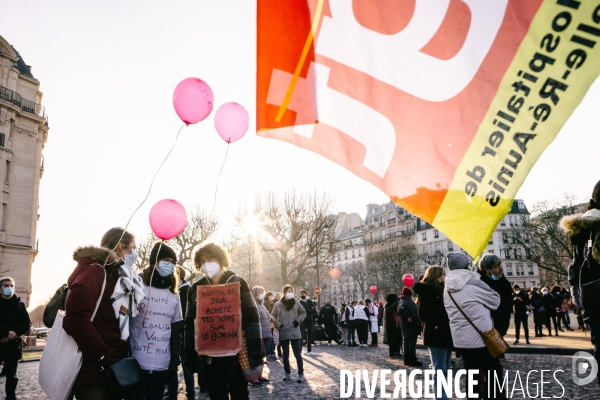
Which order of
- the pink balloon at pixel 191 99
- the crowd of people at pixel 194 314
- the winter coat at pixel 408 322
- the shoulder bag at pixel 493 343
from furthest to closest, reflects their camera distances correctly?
the winter coat at pixel 408 322 < the pink balloon at pixel 191 99 < the shoulder bag at pixel 493 343 < the crowd of people at pixel 194 314

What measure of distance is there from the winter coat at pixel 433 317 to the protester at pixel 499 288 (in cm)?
64

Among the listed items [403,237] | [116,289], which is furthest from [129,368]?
[403,237]

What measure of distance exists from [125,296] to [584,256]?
12.3 feet

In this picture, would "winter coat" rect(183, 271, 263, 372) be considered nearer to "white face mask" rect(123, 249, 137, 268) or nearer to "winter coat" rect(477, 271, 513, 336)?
"white face mask" rect(123, 249, 137, 268)

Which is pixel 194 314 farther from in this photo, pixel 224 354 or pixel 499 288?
pixel 499 288

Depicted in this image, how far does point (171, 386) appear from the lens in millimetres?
6570

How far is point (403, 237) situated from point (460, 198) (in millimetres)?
84056

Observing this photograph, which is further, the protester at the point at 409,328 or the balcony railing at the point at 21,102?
the balcony railing at the point at 21,102

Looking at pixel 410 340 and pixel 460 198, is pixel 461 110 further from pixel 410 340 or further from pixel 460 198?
pixel 410 340

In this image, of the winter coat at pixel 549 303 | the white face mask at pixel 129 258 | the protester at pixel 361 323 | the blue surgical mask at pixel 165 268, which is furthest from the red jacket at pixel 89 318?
the winter coat at pixel 549 303

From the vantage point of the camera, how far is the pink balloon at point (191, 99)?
18.0ft

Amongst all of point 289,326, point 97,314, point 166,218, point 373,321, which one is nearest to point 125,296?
point 97,314

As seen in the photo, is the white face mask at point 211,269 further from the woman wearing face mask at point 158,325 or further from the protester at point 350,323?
the protester at point 350,323

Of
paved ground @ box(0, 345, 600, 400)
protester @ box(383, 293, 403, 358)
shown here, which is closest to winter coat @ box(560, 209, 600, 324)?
paved ground @ box(0, 345, 600, 400)
